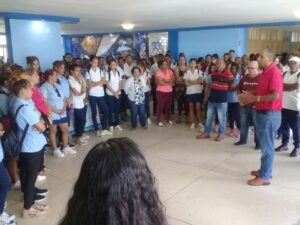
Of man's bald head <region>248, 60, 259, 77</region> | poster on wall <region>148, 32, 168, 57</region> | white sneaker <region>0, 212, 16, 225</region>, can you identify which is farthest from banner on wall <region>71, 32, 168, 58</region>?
white sneaker <region>0, 212, 16, 225</region>

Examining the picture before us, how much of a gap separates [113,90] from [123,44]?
33.3 feet

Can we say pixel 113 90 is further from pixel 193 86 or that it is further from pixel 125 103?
pixel 193 86

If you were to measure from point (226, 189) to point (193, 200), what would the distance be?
49 cm

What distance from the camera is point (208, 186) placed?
3.64 metres

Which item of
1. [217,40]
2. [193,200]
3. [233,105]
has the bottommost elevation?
[193,200]

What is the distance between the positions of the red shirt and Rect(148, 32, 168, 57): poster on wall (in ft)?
33.6

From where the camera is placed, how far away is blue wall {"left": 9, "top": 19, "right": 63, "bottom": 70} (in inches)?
234

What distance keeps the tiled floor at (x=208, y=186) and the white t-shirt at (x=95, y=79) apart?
1.15m

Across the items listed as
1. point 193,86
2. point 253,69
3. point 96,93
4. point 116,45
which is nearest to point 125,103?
point 96,93

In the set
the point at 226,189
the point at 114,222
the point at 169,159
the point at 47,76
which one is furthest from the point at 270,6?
the point at 114,222

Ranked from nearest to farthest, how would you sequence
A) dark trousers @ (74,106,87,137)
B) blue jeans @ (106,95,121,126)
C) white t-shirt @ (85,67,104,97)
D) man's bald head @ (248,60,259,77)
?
man's bald head @ (248,60,259,77) < dark trousers @ (74,106,87,137) < white t-shirt @ (85,67,104,97) < blue jeans @ (106,95,121,126)

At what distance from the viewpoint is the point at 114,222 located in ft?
2.74

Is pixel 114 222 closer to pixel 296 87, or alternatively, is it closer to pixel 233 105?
pixel 296 87

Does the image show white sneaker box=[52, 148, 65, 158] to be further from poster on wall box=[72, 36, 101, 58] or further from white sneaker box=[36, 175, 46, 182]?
poster on wall box=[72, 36, 101, 58]
